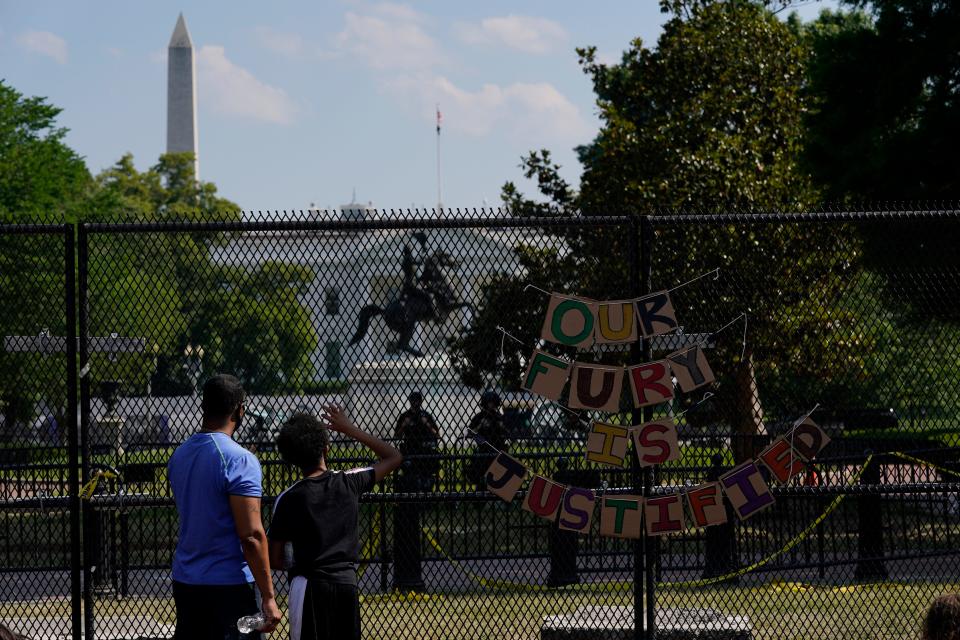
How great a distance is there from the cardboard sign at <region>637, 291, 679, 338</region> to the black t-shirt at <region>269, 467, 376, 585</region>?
2302 millimetres

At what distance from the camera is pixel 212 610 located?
5.48 metres

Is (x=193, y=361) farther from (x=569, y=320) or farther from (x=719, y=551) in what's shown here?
(x=719, y=551)

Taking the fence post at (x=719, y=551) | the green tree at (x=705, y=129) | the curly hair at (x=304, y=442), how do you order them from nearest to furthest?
the curly hair at (x=304, y=442) → the fence post at (x=719, y=551) → the green tree at (x=705, y=129)

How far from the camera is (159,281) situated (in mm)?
7977

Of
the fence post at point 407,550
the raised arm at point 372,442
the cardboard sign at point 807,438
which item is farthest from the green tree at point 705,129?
the raised arm at point 372,442

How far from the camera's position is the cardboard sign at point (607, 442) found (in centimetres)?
699

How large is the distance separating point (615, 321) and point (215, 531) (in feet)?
8.98

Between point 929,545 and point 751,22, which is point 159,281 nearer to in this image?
point 929,545

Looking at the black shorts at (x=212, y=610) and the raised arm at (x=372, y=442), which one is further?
the raised arm at (x=372, y=442)

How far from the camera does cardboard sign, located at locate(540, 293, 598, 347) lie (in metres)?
7.07

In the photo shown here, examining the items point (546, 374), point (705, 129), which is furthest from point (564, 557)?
point (705, 129)

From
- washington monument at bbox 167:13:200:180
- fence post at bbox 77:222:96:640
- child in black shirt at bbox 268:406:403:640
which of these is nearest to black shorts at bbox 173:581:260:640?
child in black shirt at bbox 268:406:403:640

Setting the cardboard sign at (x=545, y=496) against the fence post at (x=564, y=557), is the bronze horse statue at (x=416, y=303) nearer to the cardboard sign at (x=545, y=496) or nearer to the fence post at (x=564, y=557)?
the cardboard sign at (x=545, y=496)

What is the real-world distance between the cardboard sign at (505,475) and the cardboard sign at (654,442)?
69 cm
